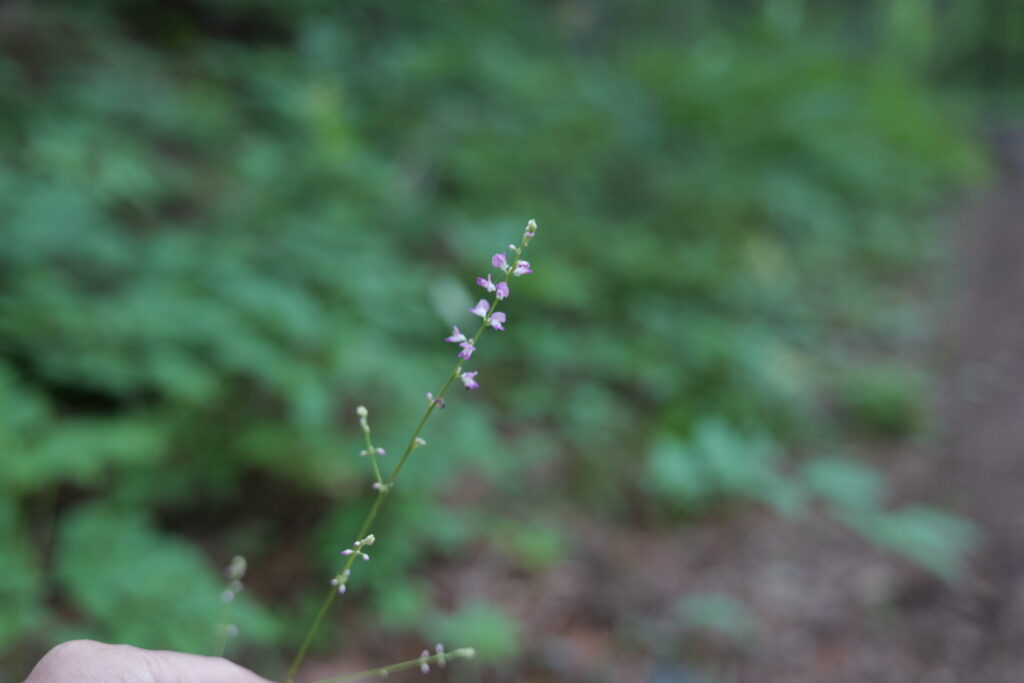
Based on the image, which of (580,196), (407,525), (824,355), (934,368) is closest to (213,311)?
(407,525)

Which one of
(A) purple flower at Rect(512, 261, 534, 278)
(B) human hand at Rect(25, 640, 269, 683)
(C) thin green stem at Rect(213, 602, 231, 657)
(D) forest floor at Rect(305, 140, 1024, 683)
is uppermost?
(D) forest floor at Rect(305, 140, 1024, 683)

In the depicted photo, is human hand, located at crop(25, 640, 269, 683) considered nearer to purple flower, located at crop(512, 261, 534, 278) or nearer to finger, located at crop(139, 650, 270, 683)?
finger, located at crop(139, 650, 270, 683)

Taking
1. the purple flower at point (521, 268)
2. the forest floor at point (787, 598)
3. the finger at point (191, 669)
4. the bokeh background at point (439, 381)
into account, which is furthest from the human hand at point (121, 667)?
the forest floor at point (787, 598)

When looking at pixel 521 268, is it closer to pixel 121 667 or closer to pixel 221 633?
pixel 121 667

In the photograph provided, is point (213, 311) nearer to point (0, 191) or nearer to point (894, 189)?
point (0, 191)

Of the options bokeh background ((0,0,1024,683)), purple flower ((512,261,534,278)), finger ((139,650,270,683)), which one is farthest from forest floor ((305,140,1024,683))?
purple flower ((512,261,534,278))

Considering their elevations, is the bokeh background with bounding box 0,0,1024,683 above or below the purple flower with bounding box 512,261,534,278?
above

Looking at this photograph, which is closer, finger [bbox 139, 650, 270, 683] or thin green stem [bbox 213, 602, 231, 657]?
finger [bbox 139, 650, 270, 683]
